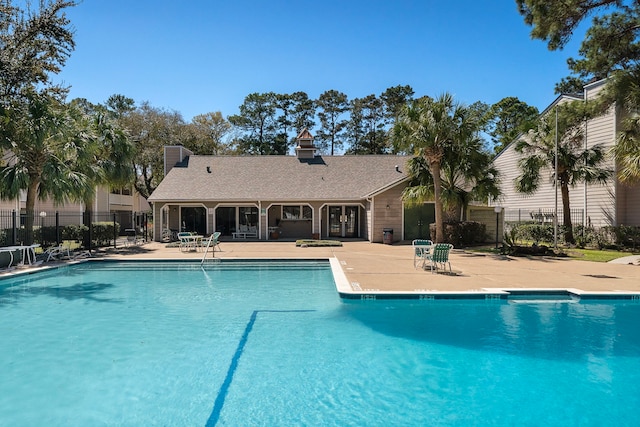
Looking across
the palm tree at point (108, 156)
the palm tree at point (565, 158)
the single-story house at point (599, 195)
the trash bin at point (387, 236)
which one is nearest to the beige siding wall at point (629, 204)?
the single-story house at point (599, 195)

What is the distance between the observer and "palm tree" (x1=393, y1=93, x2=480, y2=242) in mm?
18594

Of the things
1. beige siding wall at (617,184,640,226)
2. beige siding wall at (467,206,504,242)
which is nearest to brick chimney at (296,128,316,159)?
Result: beige siding wall at (467,206,504,242)

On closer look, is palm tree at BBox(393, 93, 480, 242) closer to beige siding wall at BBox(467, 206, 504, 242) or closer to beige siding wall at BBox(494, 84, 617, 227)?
beige siding wall at BBox(494, 84, 617, 227)

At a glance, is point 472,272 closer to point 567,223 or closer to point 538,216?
point 567,223

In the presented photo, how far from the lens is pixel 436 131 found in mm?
18375

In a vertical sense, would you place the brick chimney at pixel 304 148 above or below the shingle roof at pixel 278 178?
above

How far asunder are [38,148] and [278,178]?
48.7 ft

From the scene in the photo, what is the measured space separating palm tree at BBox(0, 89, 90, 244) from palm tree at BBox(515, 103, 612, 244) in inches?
815

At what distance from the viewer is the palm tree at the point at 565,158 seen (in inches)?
770

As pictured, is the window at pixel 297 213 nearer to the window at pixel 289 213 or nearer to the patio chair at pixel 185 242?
the window at pixel 289 213

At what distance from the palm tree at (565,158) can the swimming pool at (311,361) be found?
481 inches

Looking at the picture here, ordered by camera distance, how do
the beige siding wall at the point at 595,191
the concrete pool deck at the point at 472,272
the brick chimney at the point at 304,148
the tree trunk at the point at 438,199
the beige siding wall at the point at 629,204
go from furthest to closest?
1. the brick chimney at the point at 304,148
2. the beige siding wall at the point at 595,191
3. the beige siding wall at the point at 629,204
4. the tree trunk at the point at 438,199
5. the concrete pool deck at the point at 472,272

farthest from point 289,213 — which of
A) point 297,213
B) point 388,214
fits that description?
point 388,214

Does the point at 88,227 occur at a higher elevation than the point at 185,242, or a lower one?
higher
